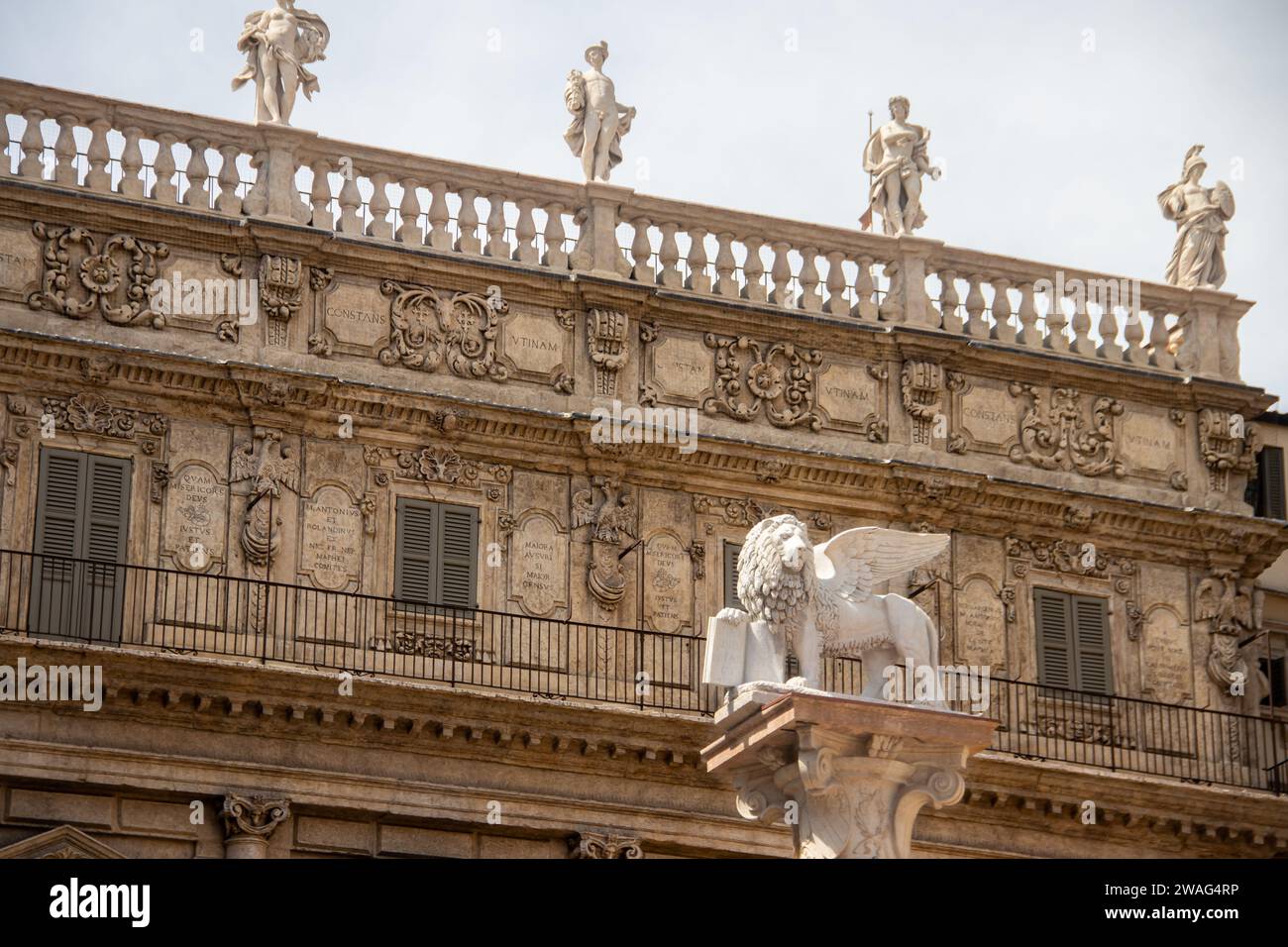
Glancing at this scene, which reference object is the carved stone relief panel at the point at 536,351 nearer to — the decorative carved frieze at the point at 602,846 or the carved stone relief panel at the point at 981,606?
the carved stone relief panel at the point at 981,606

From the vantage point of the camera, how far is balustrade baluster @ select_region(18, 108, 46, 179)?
105 feet

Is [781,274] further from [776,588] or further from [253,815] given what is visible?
[776,588]

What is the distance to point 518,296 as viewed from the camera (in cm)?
3353

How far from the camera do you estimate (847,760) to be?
21.4 metres

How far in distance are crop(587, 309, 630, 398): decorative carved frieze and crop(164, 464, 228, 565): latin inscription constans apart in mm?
4586

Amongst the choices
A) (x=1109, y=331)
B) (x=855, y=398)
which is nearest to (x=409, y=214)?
(x=855, y=398)

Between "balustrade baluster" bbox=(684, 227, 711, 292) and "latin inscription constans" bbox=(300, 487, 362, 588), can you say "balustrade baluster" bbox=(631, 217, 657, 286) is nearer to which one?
"balustrade baluster" bbox=(684, 227, 711, 292)

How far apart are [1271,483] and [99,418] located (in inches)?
616

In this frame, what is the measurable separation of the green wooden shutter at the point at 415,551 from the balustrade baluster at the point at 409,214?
303 cm

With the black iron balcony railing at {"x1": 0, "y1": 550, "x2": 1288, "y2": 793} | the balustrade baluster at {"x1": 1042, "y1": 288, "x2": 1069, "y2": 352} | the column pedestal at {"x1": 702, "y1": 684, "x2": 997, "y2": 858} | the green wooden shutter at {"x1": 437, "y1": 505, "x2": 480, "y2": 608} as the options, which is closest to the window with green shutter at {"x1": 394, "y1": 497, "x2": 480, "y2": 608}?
the green wooden shutter at {"x1": 437, "y1": 505, "x2": 480, "y2": 608}

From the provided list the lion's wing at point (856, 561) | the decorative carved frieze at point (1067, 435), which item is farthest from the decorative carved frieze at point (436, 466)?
the lion's wing at point (856, 561)

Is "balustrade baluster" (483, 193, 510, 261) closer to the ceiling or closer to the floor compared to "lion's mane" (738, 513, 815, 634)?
closer to the ceiling

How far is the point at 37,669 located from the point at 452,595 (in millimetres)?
5047
